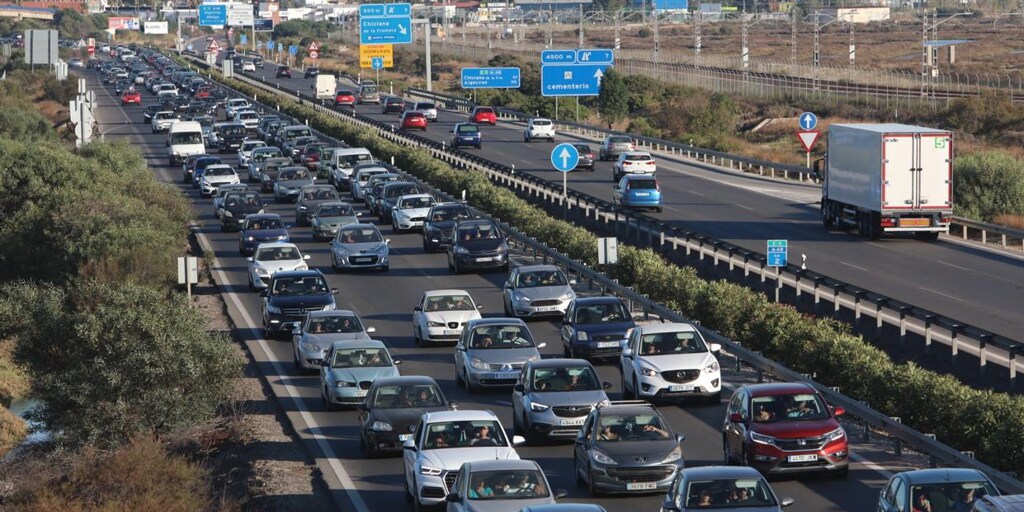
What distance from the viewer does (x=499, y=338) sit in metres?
27.2

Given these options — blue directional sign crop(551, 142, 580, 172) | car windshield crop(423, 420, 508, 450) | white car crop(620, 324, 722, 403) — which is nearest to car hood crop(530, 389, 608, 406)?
white car crop(620, 324, 722, 403)

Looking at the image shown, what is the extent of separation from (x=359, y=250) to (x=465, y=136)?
3584 centimetres

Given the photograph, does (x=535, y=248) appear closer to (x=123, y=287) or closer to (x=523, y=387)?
(x=123, y=287)

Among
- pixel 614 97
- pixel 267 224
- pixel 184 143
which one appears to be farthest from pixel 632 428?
pixel 614 97

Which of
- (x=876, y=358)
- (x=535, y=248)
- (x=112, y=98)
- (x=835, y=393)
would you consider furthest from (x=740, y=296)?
(x=112, y=98)

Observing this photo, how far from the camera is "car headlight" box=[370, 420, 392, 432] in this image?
71.6 feet

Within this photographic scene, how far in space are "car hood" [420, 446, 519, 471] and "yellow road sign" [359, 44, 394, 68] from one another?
9294 cm

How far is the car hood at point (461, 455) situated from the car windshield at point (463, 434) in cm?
14

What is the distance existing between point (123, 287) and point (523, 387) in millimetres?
11315

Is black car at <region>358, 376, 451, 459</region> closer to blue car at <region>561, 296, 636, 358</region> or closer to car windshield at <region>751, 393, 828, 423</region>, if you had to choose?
car windshield at <region>751, 393, 828, 423</region>

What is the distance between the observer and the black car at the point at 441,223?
4591 centimetres

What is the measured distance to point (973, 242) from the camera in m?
45.6

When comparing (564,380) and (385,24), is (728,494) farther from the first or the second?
(385,24)

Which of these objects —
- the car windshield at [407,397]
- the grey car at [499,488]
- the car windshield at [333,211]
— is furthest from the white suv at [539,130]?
the grey car at [499,488]
